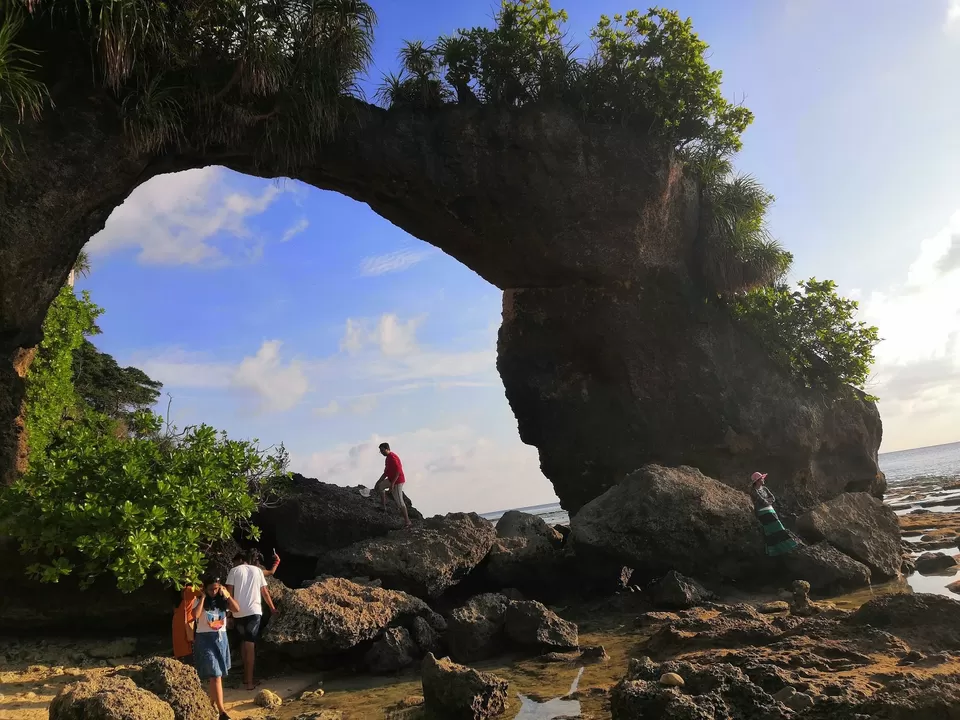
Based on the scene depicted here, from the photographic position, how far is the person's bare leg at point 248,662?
6770 millimetres

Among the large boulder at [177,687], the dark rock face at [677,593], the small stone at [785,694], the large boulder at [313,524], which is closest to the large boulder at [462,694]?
the large boulder at [177,687]

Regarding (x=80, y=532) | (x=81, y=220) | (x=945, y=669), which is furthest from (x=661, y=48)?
(x=80, y=532)

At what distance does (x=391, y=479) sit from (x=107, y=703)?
7.50 m

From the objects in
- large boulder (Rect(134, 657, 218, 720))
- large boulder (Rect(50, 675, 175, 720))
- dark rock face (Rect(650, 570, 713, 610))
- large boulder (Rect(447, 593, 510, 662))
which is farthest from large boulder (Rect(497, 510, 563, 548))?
large boulder (Rect(50, 675, 175, 720))

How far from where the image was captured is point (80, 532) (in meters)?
7.35

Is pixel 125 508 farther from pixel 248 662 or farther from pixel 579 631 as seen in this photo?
pixel 579 631

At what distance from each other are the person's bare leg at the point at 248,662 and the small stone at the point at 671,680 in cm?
436

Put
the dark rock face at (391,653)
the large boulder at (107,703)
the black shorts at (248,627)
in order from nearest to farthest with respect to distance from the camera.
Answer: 1. the large boulder at (107,703)
2. the black shorts at (248,627)
3. the dark rock face at (391,653)

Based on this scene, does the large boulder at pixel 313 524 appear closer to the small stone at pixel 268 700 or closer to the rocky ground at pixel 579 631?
the rocky ground at pixel 579 631

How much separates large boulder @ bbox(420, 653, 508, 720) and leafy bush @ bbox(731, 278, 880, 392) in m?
12.4

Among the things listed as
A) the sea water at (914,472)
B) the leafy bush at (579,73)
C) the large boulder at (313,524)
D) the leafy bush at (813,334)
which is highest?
the leafy bush at (579,73)

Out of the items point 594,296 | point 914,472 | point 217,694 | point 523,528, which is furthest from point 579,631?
point 914,472

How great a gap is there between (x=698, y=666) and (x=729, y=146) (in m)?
13.9

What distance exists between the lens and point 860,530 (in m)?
11.0
